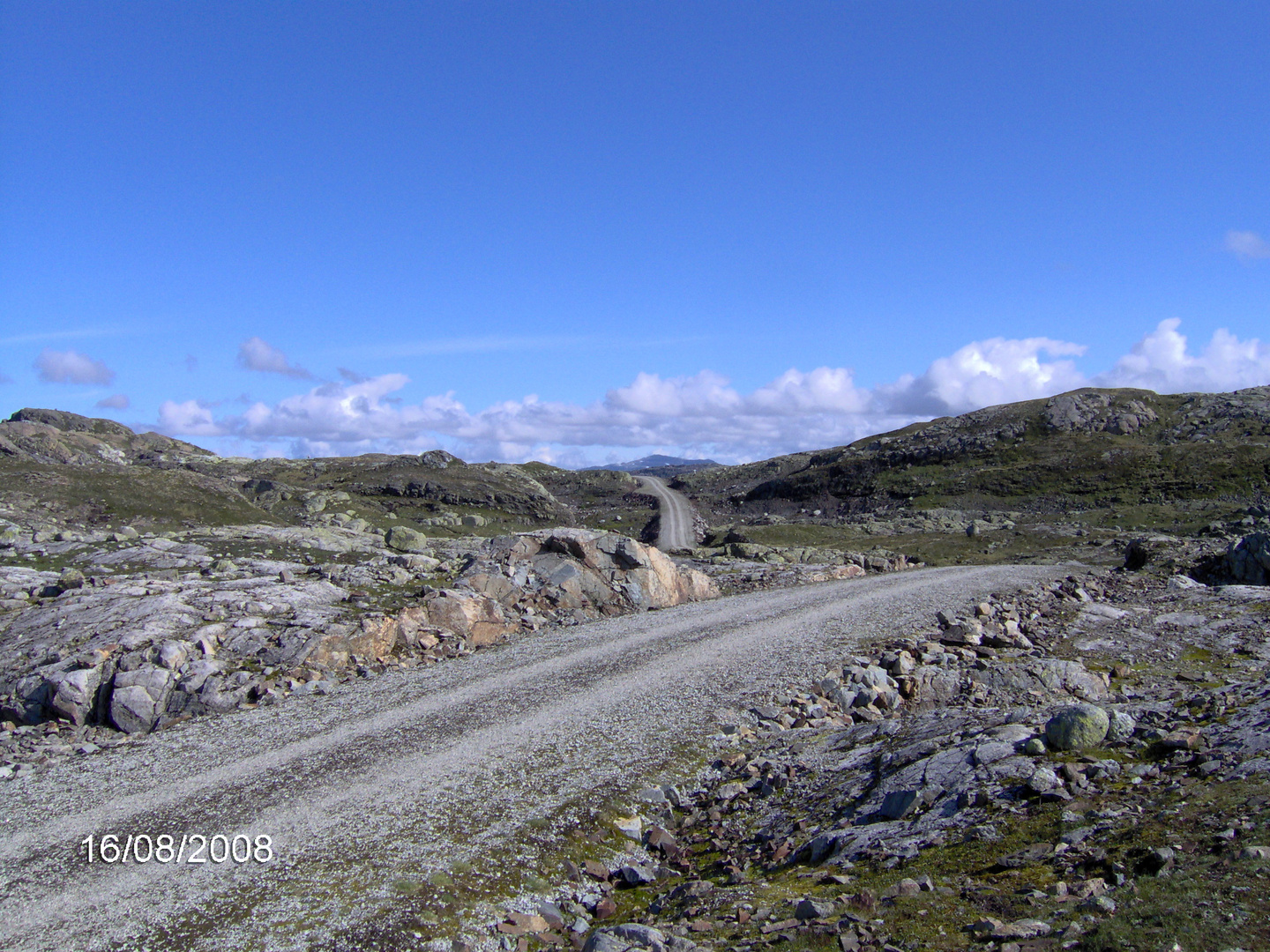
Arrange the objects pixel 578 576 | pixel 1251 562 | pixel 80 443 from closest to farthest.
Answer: pixel 578 576, pixel 1251 562, pixel 80 443

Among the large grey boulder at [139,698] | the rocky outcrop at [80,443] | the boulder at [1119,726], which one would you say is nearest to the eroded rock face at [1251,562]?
the boulder at [1119,726]

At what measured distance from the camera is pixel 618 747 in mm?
15445

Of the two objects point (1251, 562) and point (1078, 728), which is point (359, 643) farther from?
point (1251, 562)

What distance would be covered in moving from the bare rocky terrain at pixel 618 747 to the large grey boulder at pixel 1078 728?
0.06 meters

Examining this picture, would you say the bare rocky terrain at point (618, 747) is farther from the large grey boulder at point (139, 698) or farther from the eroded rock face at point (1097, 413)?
the eroded rock face at point (1097, 413)

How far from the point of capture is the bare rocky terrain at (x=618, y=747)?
28.3ft

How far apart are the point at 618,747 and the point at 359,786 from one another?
543 centimetres

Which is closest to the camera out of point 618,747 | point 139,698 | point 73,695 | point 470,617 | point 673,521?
point 618,747

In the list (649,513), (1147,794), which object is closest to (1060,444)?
(649,513)

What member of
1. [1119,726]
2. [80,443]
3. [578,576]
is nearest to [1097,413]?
[578,576]

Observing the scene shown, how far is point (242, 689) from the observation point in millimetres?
18734

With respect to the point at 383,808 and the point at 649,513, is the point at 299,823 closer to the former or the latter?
the point at 383,808

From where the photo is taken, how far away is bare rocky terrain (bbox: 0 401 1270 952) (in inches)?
340

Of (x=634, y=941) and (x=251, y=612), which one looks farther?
(x=251, y=612)
